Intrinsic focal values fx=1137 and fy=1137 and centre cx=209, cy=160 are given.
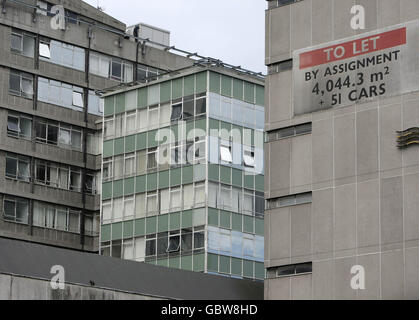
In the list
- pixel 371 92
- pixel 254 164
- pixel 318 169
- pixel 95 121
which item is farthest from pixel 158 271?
pixel 95 121

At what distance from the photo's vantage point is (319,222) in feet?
191

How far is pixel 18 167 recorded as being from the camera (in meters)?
95.7

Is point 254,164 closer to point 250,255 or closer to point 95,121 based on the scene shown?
point 250,255

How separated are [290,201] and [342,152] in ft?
13.4

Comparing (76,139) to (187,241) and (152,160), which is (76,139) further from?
(187,241)

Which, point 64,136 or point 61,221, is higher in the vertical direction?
point 64,136

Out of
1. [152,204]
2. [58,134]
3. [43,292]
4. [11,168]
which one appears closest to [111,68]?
[58,134]

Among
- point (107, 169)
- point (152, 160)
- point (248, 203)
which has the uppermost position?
point (152, 160)

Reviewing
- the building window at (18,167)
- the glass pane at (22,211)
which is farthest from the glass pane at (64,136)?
the glass pane at (22,211)

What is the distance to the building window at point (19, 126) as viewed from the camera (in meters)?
95.7

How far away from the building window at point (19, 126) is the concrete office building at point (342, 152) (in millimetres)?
38601

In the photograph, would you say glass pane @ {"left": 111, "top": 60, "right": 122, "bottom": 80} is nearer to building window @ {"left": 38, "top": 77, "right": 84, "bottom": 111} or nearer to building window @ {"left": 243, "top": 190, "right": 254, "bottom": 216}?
building window @ {"left": 38, "top": 77, "right": 84, "bottom": 111}

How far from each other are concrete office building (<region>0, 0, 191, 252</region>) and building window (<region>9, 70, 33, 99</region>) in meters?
0.08

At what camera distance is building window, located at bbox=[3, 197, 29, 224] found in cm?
9406
